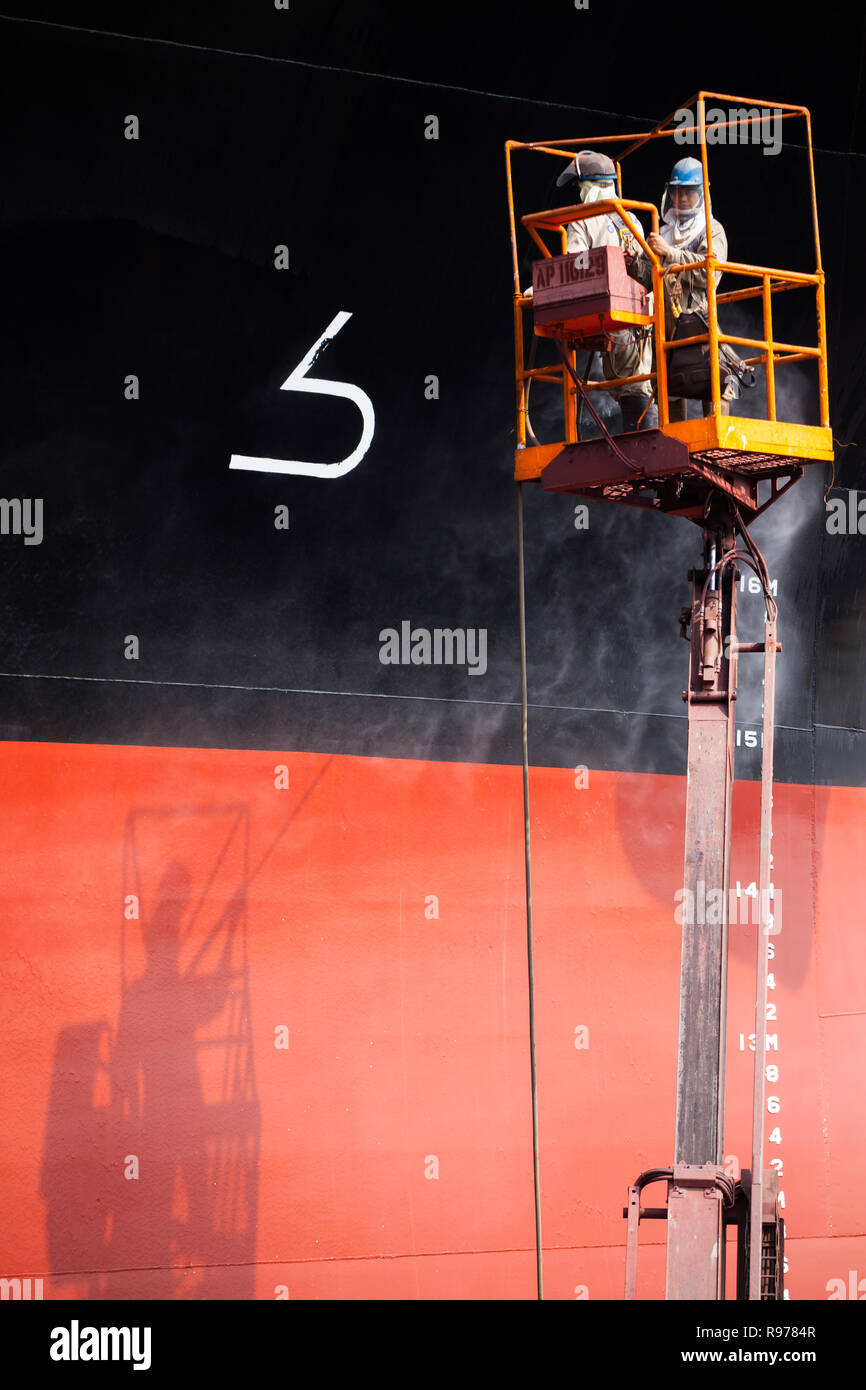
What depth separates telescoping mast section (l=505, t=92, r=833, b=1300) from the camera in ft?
17.2

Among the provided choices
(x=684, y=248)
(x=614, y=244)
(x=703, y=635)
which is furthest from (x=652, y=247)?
(x=703, y=635)

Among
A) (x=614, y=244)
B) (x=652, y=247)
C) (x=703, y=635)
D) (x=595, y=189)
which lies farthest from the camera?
(x=595, y=189)

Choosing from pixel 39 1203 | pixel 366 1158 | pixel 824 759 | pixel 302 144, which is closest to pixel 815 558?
pixel 824 759

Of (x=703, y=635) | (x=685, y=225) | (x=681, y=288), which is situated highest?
(x=685, y=225)

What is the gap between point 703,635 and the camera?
572 centimetres

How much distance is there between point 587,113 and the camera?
791cm

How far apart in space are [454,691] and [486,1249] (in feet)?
8.88

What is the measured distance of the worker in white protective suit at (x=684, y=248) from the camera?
233 inches

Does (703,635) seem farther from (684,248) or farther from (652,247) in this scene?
(684,248)

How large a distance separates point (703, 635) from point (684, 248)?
1687mm

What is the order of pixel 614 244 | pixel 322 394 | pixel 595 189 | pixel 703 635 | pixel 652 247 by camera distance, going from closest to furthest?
pixel 703 635 → pixel 652 247 → pixel 614 244 → pixel 595 189 → pixel 322 394

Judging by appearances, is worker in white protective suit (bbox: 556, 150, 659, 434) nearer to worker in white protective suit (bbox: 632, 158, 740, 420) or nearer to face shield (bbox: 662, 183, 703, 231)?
worker in white protective suit (bbox: 632, 158, 740, 420)

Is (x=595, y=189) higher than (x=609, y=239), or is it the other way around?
(x=595, y=189)

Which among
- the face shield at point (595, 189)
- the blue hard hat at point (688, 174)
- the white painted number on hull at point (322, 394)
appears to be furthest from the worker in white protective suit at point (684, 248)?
the white painted number on hull at point (322, 394)
